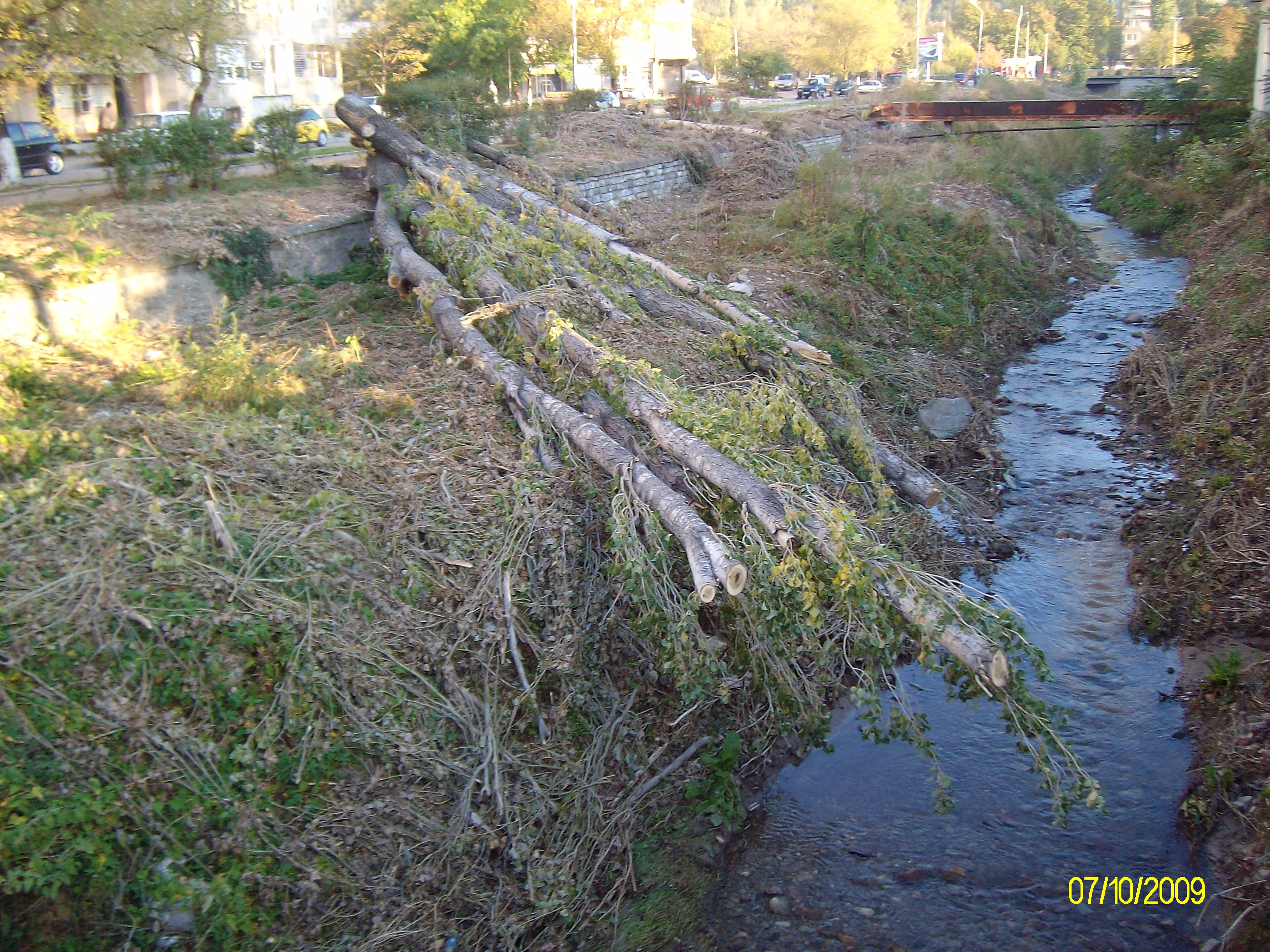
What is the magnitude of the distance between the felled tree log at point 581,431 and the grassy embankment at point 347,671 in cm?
23

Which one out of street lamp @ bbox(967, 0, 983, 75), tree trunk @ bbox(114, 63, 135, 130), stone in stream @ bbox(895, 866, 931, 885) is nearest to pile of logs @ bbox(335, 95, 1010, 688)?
stone in stream @ bbox(895, 866, 931, 885)

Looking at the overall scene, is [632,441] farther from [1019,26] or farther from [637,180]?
[1019,26]

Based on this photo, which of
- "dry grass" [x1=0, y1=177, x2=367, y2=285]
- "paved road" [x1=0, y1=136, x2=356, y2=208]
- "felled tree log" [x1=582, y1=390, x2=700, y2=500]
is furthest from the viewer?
"paved road" [x1=0, y1=136, x2=356, y2=208]

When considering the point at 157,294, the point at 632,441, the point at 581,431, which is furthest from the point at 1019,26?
the point at 581,431

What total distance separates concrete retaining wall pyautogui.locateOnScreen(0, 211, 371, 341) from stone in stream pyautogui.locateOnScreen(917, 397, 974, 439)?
7260 mm

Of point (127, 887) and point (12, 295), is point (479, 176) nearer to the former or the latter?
point (12, 295)

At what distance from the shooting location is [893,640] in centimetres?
516

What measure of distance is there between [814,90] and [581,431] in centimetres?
3988

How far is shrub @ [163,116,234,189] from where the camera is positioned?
11.1 meters

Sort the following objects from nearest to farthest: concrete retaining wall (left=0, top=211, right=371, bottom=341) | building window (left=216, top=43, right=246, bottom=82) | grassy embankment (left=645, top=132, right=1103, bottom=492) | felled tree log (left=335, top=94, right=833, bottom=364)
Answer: concrete retaining wall (left=0, top=211, right=371, bottom=341) → felled tree log (left=335, top=94, right=833, bottom=364) → grassy embankment (left=645, top=132, right=1103, bottom=492) → building window (left=216, top=43, right=246, bottom=82)

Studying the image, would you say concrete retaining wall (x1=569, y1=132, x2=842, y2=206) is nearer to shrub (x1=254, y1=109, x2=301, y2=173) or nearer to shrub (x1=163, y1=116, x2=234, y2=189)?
shrub (x1=254, y1=109, x2=301, y2=173)

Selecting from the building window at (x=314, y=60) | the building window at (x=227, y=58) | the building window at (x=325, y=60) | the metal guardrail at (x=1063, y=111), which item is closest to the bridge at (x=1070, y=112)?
the metal guardrail at (x=1063, y=111)

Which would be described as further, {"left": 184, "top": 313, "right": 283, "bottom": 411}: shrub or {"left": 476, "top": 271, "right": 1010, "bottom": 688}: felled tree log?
{"left": 184, "top": 313, "right": 283, "bottom": 411}: shrub

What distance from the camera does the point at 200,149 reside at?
11.3 metres
